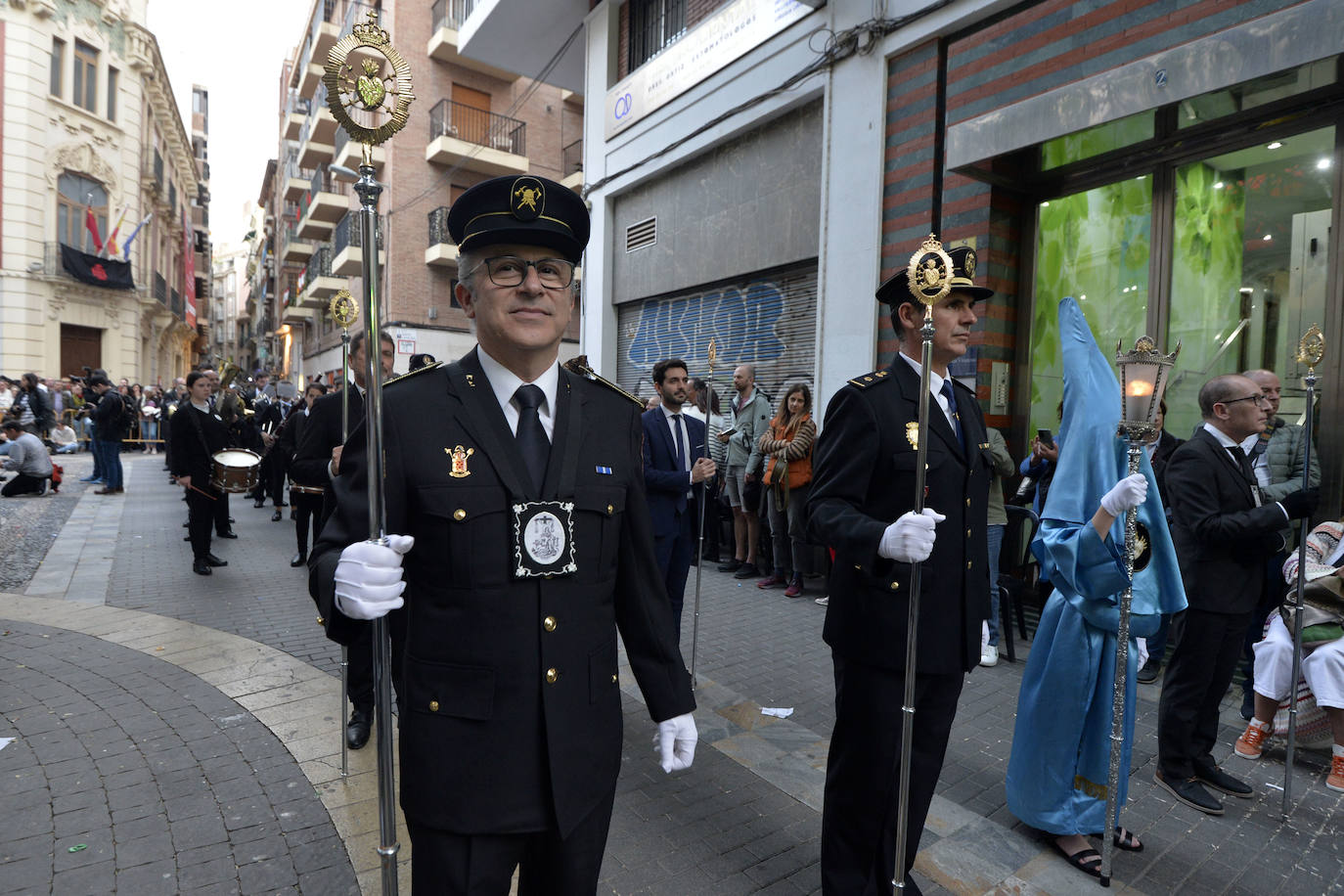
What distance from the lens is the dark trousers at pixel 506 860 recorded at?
1701mm

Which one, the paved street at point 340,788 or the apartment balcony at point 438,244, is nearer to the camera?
the paved street at point 340,788

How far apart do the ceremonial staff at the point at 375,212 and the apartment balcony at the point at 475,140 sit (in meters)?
23.4

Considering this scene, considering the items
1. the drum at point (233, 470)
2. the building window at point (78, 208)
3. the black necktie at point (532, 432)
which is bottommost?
the drum at point (233, 470)

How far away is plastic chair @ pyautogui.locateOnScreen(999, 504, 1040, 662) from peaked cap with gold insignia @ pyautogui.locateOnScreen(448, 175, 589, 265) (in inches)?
205

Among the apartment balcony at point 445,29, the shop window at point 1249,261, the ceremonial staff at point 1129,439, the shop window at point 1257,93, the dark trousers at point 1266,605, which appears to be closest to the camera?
the ceremonial staff at point 1129,439

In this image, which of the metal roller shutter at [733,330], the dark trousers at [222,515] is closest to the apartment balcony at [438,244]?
the metal roller shutter at [733,330]

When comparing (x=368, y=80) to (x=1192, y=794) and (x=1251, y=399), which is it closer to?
(x=1251, y=399)

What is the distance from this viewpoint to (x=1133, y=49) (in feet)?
19.0

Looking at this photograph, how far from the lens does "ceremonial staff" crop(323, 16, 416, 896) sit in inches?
62.6

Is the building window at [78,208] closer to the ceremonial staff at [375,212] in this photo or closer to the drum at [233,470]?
the drum at [233,470]

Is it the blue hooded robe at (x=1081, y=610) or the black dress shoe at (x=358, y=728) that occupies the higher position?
the blue hooded robe at (x=1081, y=610)

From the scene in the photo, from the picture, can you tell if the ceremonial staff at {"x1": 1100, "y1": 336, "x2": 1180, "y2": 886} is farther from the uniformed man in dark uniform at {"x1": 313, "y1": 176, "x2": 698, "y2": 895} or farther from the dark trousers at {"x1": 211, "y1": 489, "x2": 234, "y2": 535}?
the dark trousers at {"x1": 211, "y1": 489, "x2": 234, "y2": 535}

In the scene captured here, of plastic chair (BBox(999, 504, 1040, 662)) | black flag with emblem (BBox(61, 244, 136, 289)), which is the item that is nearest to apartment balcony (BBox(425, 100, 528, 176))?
black flag with emblem (BBox(61, 244, 136, 289))

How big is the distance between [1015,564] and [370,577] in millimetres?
6530
